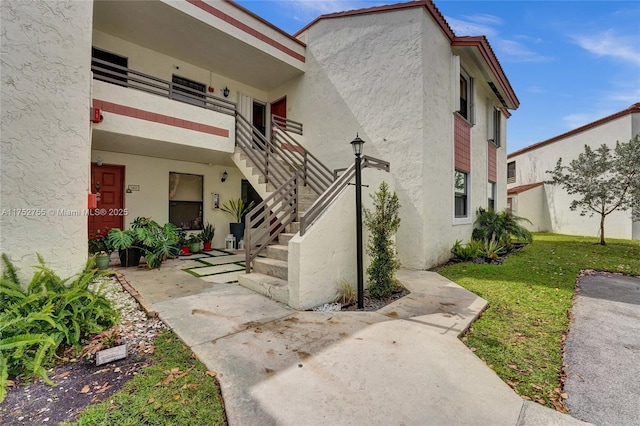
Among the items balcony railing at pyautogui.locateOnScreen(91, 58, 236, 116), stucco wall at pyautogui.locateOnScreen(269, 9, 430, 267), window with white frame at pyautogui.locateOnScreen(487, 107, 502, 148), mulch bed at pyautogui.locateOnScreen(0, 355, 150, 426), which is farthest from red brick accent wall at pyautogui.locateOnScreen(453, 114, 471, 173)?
mulch bed at pyautogui.locateOnScreen(0, 355, 150, 426)

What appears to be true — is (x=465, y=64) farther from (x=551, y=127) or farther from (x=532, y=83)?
(x=551, y=127)

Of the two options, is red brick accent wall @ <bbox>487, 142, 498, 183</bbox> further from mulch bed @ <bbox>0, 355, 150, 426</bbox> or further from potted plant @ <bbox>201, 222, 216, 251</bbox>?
mulch bed @ <bbox>0, 355, 150, 426</bbox>

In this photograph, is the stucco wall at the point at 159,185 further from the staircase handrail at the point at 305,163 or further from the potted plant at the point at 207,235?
the staircase handrail at the point at 305,163

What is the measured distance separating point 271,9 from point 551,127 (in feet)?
65.0

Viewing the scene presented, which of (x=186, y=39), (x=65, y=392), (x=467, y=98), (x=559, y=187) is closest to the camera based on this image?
(x=65, y=392)

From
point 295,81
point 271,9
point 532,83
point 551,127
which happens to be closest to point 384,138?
point 295,81

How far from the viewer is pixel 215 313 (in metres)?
3.81

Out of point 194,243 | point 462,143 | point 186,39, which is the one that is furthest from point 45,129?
point 462,143

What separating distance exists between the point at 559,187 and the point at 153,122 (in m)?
21.4

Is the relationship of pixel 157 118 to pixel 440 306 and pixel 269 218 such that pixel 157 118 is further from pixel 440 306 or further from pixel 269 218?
pixel 440 306

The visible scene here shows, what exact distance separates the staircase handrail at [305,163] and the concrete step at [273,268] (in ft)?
7.66

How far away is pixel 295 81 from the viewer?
32.1ft

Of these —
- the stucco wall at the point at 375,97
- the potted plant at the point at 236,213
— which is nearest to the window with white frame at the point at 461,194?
the stucco wall at the point at 375,97

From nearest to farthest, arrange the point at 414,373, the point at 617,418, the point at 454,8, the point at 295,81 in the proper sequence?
the point at 617,418, the point at 414,373, the point at 454,8, the point at 295,81
